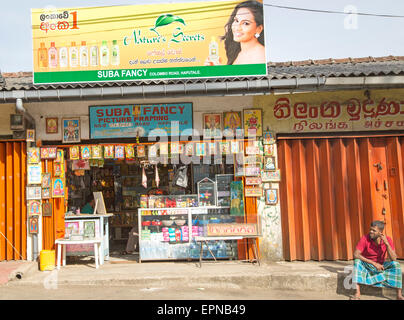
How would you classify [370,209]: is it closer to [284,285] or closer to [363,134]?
[363,134]

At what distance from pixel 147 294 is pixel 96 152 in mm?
3288

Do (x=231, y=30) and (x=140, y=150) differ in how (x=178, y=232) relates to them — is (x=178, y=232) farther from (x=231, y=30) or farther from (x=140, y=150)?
(x=231, y=30)

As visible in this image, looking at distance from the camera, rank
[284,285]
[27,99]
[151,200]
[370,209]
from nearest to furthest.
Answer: [284,285] → [27,99] → [370,209] → [151,200]

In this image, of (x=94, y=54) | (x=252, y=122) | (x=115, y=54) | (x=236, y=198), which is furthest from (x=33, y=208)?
(x=252, y=122)

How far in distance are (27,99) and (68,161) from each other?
6.68 ft

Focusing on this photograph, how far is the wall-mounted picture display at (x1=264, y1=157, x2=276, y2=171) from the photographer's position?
317 inches

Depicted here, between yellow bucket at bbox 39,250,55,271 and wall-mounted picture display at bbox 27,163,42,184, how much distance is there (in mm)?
1500

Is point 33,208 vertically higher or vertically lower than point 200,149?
lower

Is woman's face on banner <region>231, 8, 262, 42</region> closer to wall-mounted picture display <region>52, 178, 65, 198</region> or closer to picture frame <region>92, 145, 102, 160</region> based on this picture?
picture frame <region>92, 145, 102, 160</region>

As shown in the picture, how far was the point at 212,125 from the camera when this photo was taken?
8141 millimetres

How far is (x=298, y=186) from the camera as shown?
8.08m

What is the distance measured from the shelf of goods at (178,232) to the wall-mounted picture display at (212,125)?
1.61 meters

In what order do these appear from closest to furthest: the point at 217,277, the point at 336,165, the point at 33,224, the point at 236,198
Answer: the point at 217,277 → the point at 33,224 → the point at 336,165 → the point at 236,198

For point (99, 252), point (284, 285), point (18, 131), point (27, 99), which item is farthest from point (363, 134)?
point (18, 131)
